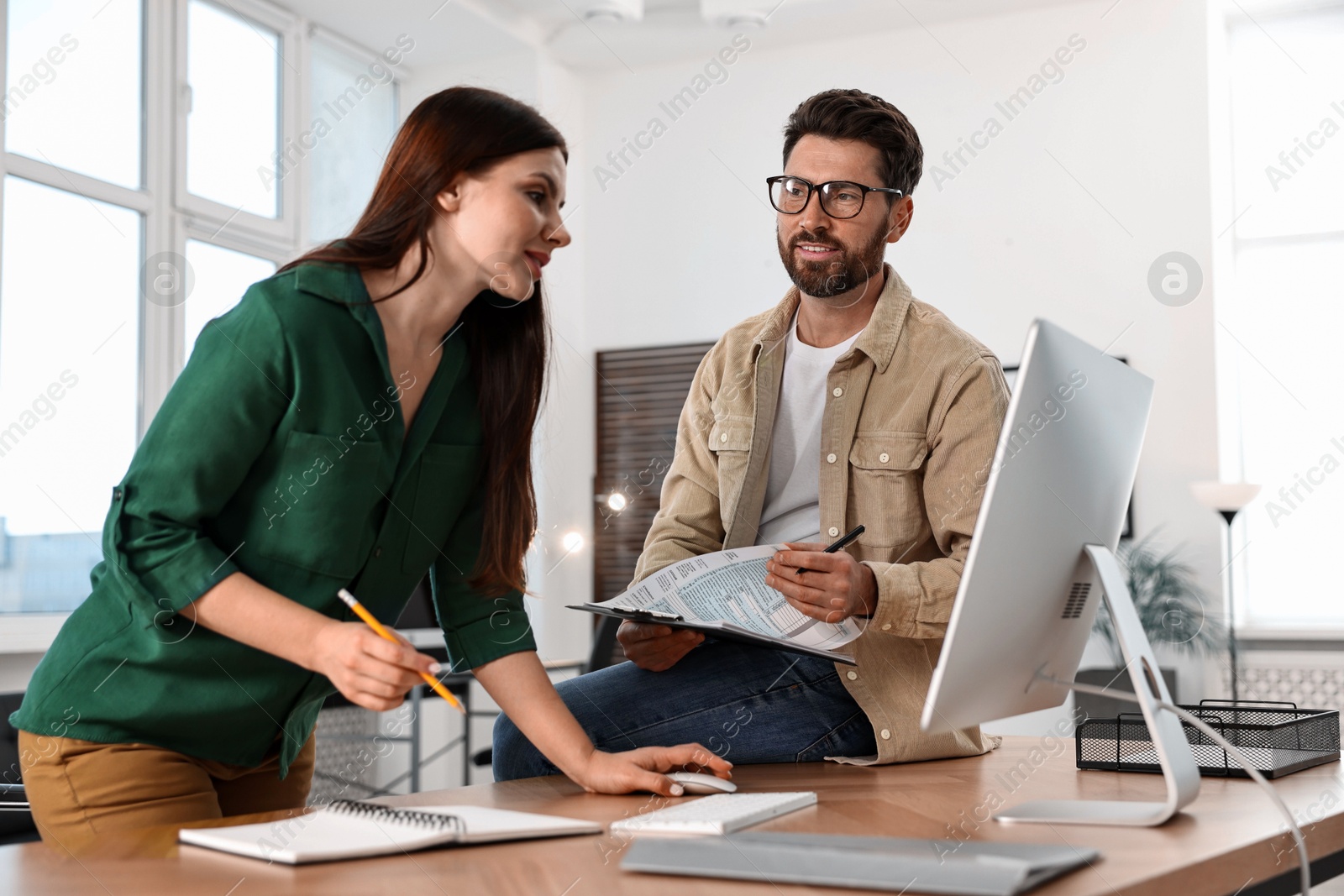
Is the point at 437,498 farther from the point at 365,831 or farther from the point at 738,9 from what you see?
the point at 738,9

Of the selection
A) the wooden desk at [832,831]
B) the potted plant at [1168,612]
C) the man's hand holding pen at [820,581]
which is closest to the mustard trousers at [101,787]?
the wooden desk at [832,831]

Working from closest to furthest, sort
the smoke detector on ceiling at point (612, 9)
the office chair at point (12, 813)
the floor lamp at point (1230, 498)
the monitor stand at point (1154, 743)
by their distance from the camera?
the monitor stand at point (1154, 743), the office chair at point (12, 813), the floor lamp at point (1230, 498), the smoke detector on ceiling at point (612, 9)

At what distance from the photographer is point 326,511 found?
141 cm

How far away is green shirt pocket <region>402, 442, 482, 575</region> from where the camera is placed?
1.55 m

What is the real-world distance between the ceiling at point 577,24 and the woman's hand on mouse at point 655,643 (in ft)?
15.1

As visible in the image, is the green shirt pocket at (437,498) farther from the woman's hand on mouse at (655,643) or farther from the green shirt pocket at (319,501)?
the woman's hand on mouse at (655,643)

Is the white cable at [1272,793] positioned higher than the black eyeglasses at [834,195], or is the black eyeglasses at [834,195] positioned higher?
the black eyeglasses at [834,195]

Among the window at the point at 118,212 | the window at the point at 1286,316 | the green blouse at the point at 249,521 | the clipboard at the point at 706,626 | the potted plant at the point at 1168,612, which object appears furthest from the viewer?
the window at the point at 1286,316

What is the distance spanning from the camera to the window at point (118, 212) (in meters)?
4.38

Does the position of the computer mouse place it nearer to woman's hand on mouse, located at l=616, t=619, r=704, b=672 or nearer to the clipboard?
the clipboard

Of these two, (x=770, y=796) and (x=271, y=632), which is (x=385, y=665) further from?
(x=770, y=796)

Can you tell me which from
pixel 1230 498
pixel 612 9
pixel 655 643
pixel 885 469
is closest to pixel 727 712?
pixel 655 643

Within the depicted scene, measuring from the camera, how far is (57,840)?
1345 mm

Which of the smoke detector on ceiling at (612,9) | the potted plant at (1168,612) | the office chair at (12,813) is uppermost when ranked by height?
the smoke detector on ceiling at (612,9)
